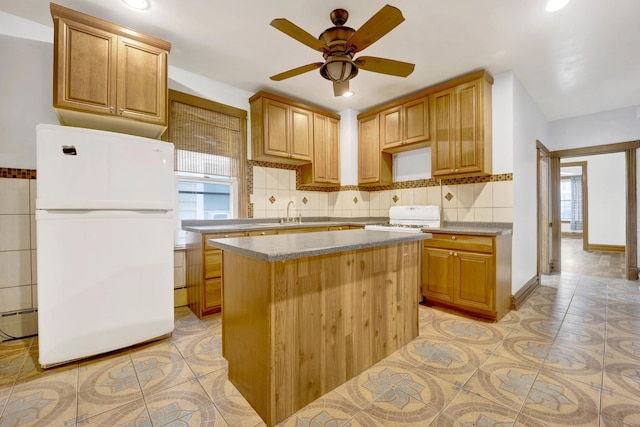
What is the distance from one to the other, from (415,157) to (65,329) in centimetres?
400

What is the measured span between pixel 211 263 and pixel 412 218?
245 centimetres

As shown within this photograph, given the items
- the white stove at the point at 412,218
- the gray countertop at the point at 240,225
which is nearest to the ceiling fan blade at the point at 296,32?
the gray countertop at the point at 240,225

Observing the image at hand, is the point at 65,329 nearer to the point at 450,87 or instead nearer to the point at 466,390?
the point at 466,390

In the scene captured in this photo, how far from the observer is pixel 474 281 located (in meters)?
2.71

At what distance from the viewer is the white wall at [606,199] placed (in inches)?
250

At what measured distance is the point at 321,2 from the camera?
2.06 metres

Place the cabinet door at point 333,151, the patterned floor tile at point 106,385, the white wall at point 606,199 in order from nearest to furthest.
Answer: the patterned floor tile at point 106,385 < the cabinet door at point 333,151 < the white wall at point 606,199

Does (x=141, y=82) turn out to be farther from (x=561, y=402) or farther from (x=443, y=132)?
(x=561, y=402)

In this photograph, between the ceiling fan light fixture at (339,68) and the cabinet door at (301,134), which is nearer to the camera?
the ceiling fan light fixture at (339,68)

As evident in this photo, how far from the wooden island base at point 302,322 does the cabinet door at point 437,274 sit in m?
1.20

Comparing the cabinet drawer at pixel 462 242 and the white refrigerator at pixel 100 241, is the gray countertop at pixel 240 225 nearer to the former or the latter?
the white refrigerator at pixel 100 241

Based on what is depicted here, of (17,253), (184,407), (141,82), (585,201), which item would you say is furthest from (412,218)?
(585,201)

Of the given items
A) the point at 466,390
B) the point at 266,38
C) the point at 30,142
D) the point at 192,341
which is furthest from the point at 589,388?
the point at 30,142

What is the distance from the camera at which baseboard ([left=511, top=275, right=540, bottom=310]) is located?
2975 mm
